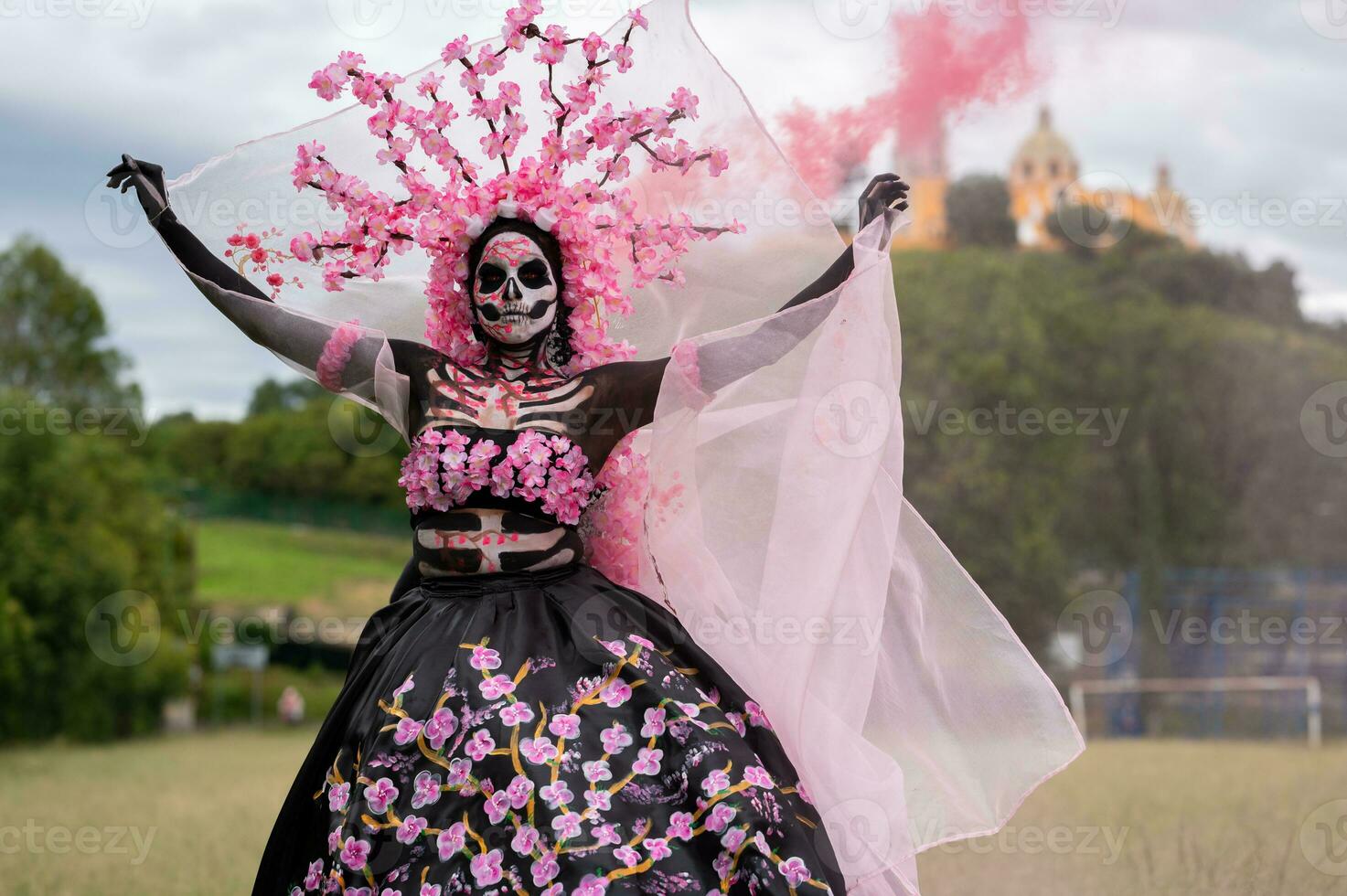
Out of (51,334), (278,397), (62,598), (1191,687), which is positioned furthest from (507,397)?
→ (278,397)

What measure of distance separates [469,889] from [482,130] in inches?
92.1

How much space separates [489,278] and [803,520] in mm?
1117

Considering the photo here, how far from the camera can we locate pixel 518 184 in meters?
3.96

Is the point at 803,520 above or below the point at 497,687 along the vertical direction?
above

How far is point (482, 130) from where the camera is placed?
433 cm

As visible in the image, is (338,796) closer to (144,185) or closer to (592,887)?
(592,887)

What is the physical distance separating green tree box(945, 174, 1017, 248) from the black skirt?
32.9 meters

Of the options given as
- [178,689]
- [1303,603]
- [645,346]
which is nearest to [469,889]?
[645,346]

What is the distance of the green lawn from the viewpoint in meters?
32.1

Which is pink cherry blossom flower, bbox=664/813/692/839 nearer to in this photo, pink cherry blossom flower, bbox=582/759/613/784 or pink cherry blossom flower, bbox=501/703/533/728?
pink cherry blossom flower, bbox=582/759/613/784

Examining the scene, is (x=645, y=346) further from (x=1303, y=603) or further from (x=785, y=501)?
(x=1303, y=603)

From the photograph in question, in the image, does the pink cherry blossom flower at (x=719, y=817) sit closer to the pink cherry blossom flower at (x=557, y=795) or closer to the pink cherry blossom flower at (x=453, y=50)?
the pink cherry blossom flower at (x=557, y=795)

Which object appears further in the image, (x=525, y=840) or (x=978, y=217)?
(x=978, y=217)

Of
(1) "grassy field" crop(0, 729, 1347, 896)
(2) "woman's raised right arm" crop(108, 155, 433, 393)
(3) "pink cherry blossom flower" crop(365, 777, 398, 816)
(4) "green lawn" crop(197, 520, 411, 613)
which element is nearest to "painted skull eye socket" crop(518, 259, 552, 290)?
(2) "woman's raised right arm" crop(108, 155, 433, 393)
